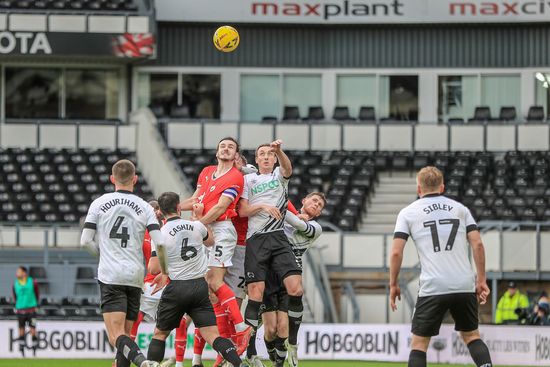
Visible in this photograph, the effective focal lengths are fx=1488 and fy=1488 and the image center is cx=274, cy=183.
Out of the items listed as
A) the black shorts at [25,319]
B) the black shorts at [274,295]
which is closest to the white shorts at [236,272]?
the black shorts at [274,295]

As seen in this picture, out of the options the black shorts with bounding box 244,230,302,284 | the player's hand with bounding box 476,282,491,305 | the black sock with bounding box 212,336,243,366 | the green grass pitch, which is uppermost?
the black shorts with bounding box 244,230,302,284

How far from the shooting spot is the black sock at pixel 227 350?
14203 millimetres

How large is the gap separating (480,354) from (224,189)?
367 cm

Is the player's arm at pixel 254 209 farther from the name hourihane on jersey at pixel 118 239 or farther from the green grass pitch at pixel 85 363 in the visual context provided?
the green grass pitch at pixel 85 363

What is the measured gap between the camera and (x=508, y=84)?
1578 inches

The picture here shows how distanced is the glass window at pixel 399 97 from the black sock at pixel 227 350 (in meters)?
26.3

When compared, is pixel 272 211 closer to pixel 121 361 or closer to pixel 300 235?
pixel 300 235

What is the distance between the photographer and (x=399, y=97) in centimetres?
4044

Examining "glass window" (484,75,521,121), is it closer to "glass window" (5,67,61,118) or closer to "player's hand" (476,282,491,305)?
"glass window" (5,67,61,118)

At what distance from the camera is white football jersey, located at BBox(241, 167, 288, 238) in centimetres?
1582

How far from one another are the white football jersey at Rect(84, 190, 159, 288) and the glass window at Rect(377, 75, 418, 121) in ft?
87.1

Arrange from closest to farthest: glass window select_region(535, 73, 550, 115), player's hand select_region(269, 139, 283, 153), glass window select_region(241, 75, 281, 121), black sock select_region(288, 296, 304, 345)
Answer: player's hand select_region(269, 139, 283, 153)
black sock select_region(288, 296, 304, 345)
glass window select_region(535, 73, 550, 115)
glass window select_region(241, 75, 281, 121)

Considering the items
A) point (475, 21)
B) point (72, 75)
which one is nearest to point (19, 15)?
point (72, 75)

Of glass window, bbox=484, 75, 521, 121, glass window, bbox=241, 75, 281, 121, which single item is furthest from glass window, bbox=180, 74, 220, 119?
glass window, bbox=484, 75, 521, 121
